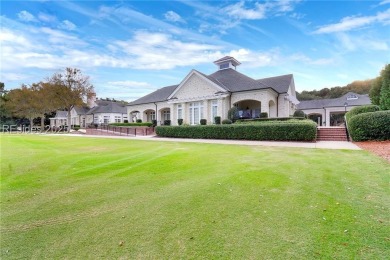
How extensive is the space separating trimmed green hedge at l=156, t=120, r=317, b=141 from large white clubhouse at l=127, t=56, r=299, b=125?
5.86 m

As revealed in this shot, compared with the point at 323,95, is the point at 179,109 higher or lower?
lower

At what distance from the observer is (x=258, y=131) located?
53.5ft

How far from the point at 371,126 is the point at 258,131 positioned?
6.57 metres

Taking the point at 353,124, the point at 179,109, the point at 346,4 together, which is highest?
the point at 346,4

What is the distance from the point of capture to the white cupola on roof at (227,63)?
30.0m

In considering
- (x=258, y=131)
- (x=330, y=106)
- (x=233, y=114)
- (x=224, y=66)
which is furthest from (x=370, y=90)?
(x=258, y=131)

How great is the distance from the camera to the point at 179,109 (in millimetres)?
28797

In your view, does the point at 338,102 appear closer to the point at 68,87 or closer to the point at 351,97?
the point at 351,97

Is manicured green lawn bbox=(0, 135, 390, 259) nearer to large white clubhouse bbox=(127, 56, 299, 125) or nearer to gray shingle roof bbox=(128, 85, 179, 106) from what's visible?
large white clubhouse bbox=(127, 56, 299, 125)

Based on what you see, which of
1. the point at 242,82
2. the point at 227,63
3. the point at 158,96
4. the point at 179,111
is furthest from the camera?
the point at 158,96

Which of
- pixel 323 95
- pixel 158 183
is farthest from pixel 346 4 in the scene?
pixel 323 95

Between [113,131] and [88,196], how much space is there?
1213 inches

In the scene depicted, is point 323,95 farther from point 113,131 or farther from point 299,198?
point 299,198

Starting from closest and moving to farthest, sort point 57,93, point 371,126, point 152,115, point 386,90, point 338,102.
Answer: point 371,126
point 386,90
point 152,115
point 338,102
point 57,93
